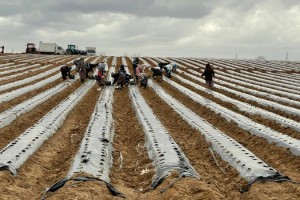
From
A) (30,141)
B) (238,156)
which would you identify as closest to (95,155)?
(30,141)

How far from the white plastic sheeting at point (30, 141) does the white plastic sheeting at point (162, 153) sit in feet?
6.88

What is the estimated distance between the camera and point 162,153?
298 inches

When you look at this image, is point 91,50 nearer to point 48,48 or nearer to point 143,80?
point 48,48

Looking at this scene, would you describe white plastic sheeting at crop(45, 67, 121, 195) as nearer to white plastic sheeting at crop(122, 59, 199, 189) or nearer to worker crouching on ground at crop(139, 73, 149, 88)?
white plastic sheeting at crop(122, 59, 199, 189)

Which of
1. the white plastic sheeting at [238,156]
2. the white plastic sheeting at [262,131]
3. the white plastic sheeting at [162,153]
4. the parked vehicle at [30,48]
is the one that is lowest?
the white plastic sheeting at [162,153]

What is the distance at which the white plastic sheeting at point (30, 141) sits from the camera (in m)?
6.79

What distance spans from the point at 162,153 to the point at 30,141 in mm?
2600

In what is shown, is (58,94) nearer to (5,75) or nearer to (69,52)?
(5,75)

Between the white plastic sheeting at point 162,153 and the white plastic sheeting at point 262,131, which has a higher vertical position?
the white plastic sheeting at point 262,131

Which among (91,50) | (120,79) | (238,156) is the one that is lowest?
(238,156)

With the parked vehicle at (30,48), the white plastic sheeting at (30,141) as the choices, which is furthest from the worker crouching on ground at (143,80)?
the parked vehicle at (30,48)

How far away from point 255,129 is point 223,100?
6.40m

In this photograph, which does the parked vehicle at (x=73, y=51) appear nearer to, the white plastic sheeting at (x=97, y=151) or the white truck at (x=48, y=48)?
the white truck at (x=48, y=48)

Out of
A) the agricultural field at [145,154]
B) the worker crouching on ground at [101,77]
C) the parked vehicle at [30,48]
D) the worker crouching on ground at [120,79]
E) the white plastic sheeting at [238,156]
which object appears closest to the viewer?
the agricultural field at [145,154]
